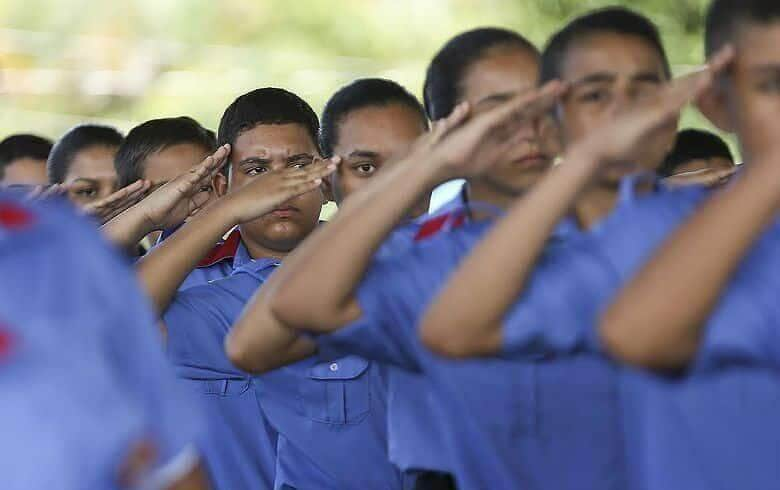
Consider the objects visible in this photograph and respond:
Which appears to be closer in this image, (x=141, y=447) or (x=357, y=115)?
(x=141, y=447)

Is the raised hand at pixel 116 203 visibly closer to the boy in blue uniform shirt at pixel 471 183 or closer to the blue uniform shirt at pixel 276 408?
the blue uniform shirt at pixel 276 408

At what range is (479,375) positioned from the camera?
3.17 m

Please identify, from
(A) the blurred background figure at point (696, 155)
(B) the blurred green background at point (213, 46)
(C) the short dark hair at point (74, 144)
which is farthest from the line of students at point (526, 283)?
(B) the blurred green background at point (213, 46)

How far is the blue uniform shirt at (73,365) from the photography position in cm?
197

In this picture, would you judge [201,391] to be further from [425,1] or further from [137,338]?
[425,1]

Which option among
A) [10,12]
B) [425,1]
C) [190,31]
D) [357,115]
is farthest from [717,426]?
[10,12]

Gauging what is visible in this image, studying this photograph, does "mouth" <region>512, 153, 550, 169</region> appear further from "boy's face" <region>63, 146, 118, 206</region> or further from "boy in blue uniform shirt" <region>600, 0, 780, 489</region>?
"boy's face" <region>63, 146, 118, 206</region>

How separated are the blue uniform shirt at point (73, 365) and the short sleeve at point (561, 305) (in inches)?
30.5

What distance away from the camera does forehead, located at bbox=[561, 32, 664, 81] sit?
3.10 metres

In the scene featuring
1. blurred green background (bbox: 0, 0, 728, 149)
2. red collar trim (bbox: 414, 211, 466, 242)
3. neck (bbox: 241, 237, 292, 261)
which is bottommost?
blurred green background (bbox: 0, 0, 728, 149)

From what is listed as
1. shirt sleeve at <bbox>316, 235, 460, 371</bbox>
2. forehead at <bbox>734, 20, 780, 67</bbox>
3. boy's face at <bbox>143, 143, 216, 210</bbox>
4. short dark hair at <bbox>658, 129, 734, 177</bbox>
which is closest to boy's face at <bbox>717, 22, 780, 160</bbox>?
forehead at <bbox>734, 20, 780, 67</bbox>

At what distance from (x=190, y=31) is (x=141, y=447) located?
1308cm

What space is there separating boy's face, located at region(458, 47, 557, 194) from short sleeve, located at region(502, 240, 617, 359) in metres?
0.48

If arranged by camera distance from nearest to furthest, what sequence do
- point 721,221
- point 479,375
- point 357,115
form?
1. point 721,221
2. point 479,375
3. point 357,115
